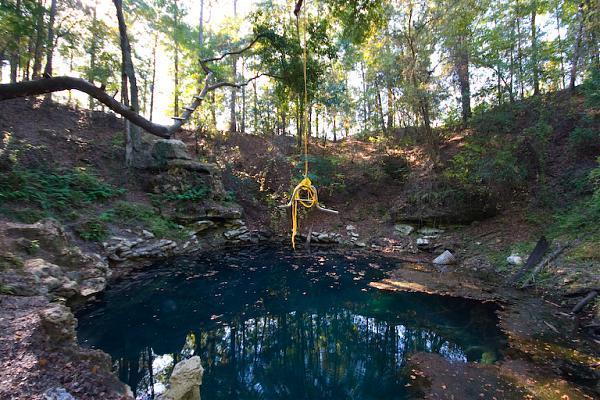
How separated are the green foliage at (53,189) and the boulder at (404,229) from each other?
30.1 ft

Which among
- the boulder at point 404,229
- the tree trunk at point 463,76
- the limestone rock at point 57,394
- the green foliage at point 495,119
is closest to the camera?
the limestone rock at point 57,394

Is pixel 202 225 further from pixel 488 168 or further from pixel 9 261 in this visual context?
pixel 488 168

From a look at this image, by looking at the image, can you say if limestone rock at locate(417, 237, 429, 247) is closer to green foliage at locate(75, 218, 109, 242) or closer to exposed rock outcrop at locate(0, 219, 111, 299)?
exposed rock outcrop at locate(0, 219, 111, 299)

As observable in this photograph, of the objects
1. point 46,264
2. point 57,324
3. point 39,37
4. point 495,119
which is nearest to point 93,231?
point 46,264

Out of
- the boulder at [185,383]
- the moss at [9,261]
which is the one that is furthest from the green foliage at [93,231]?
the boulder at [185,383]

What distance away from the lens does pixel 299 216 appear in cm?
1204

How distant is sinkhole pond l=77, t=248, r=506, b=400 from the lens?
3689 mm

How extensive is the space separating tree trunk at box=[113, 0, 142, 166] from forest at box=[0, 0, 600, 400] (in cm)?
7

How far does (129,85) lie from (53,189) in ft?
14.6

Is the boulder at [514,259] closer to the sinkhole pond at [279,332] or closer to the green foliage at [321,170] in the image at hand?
the sinkhole pond at [279,332]

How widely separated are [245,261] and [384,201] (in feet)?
21.2

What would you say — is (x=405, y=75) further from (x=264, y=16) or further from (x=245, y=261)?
(x=245, y=261)

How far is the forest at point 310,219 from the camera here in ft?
11.8

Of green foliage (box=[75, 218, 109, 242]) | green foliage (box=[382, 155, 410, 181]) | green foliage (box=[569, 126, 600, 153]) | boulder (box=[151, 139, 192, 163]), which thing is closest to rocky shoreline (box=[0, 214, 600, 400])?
green foliage (box=[75, 218, 109, 242])
